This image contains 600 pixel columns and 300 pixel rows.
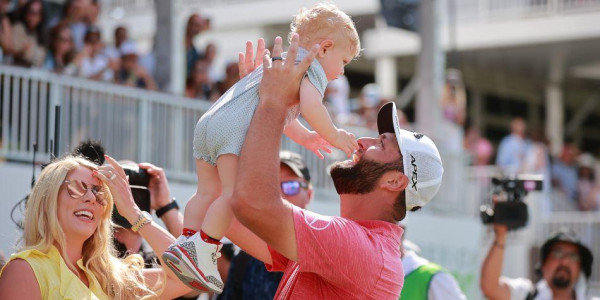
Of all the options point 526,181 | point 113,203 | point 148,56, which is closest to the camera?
point 113,203

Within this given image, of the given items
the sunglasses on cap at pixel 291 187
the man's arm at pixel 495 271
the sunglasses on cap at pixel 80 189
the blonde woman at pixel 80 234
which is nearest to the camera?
the blonde woman at pixel 80 234

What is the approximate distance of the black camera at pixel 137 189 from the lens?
511 centimetres

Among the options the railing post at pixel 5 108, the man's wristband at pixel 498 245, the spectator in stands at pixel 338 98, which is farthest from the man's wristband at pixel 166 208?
the spectator in stands at pixel 338 98

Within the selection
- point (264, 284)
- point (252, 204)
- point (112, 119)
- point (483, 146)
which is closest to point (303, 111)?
point (252, 204)

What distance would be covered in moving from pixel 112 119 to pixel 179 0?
9.43 feet

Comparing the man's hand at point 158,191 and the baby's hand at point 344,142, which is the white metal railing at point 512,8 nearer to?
the man's hand at point 158,191

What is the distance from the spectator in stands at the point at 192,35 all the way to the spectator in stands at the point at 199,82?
0.78ft

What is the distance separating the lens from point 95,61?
1130cm

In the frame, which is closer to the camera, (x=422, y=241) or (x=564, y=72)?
(x=422, y=241)

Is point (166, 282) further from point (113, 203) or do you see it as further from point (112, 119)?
point (112, 119)

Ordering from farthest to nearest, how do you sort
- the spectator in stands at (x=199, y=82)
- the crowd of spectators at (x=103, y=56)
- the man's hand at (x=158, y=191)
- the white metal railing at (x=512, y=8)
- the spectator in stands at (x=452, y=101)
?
1. the white metal railing at (x=512, y=8)
2. the spectator in stands at (x=452, y=101)
3. the spectator in stands at (x=199, y=82)
4. the crowd of spectators at (x=103, y=56)
5. the man's hand at (x=158, y=191)

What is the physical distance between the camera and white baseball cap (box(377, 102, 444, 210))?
4.53 m

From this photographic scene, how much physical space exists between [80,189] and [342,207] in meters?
1.12

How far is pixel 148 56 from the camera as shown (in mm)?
12594
